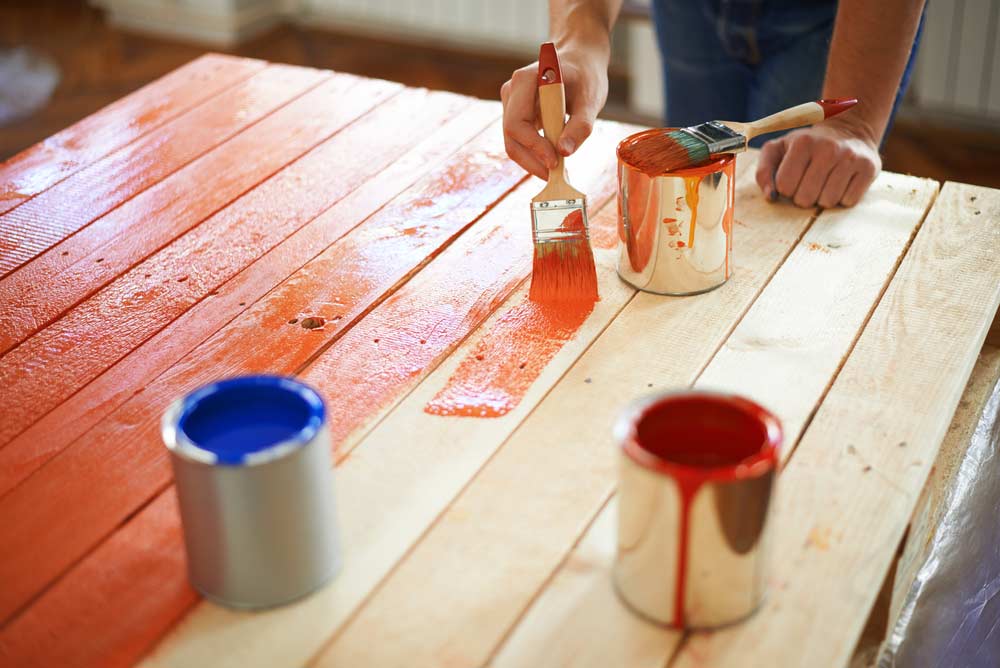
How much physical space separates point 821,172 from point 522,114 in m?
0.36

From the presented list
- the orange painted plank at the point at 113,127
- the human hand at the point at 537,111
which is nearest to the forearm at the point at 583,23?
the human hand at the point at 537,111

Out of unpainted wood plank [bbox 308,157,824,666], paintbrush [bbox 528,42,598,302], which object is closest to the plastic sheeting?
unpainted wood plank [bbox 308,157,824,666]

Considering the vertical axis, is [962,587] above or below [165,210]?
below

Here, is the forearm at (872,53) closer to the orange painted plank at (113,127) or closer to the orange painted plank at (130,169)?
the orange painted plank at (130,169)

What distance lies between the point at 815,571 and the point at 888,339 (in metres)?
0.33

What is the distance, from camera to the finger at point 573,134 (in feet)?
3.78

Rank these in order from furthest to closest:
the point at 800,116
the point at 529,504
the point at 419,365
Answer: the point at 800,116
the point at 419,365
the point at 529,504

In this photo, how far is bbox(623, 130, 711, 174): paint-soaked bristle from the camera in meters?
1.08

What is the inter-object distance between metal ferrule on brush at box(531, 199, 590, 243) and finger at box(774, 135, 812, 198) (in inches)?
12.4

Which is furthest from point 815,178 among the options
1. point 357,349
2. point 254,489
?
point 254,489

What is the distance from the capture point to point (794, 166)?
4.30 feet

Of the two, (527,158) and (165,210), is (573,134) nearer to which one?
(527,158)

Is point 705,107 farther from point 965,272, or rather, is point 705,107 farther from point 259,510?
point 259,510

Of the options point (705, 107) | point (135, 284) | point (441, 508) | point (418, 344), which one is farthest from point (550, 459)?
point (705, 107)
